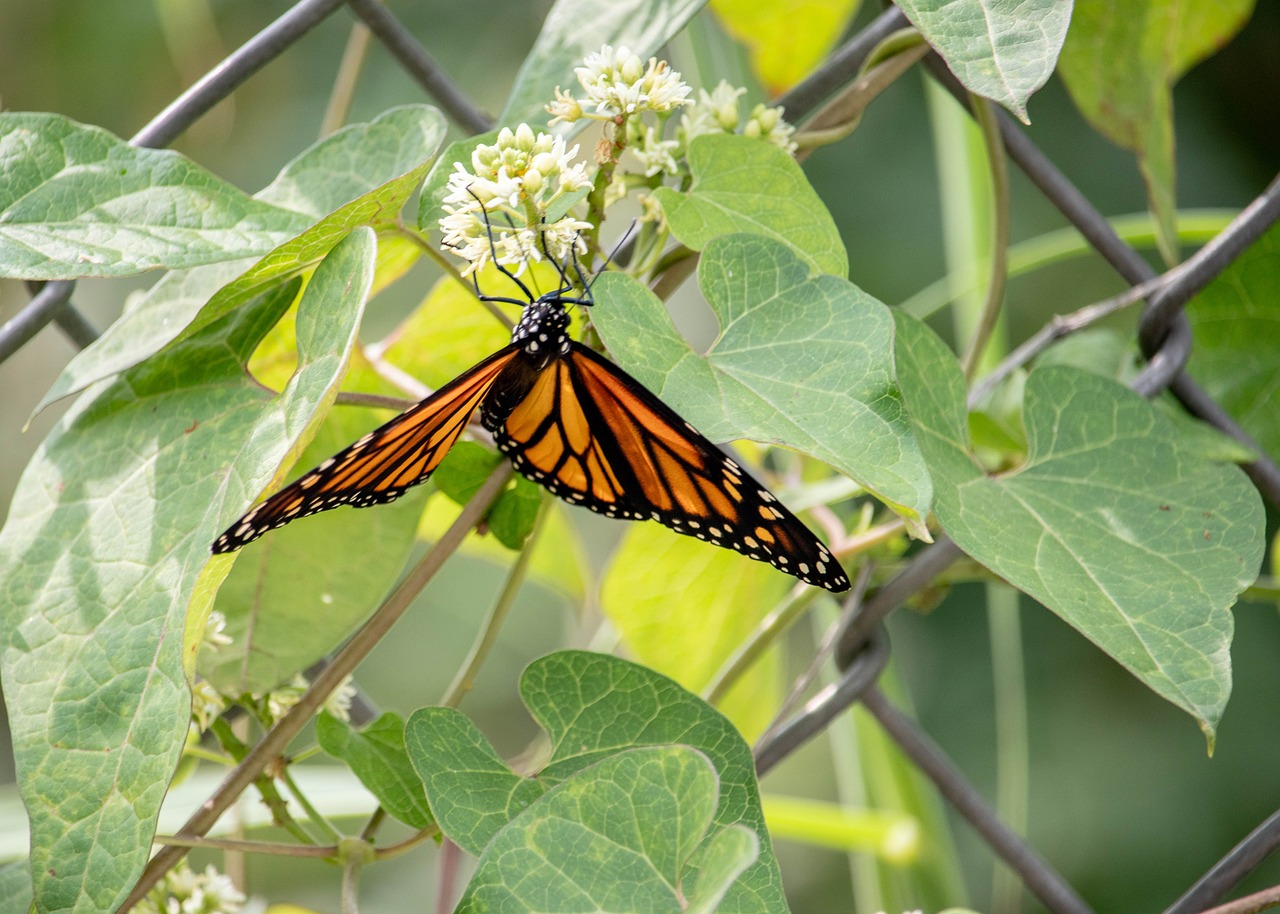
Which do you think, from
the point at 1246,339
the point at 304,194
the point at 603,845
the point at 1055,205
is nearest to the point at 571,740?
the point at 603,845

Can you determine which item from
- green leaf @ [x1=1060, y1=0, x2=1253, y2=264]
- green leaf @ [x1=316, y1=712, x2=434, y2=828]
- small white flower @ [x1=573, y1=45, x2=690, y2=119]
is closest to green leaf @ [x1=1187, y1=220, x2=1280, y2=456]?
green leaf @ [x1=1060, y1=0, x2=1253, y2=264]

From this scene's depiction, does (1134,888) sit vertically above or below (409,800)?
below

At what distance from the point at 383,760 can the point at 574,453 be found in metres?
0.18

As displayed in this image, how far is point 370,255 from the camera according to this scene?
422 mm

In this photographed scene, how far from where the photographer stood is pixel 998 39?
0.40m

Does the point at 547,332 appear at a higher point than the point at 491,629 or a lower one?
higher

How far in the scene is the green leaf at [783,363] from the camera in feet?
1.28

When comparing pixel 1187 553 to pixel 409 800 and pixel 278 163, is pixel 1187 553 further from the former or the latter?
pixel 278 163

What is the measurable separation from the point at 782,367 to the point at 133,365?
0.30 metres

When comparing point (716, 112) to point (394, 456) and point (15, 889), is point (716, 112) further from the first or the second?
point (15, 889)

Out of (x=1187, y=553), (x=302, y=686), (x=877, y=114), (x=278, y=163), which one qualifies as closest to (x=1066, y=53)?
(x=1187, y=553)

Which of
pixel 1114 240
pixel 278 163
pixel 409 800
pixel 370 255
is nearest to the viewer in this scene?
pixel 370 255

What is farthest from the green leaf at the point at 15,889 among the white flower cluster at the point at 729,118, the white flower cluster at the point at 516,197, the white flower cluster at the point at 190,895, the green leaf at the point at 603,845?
the white flower cluster at the point at 729,118

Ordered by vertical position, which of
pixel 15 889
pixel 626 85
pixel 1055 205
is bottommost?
pixel 1055 205
